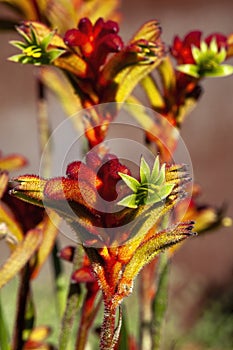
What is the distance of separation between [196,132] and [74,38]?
10.1 feet

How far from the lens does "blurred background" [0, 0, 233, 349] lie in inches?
114

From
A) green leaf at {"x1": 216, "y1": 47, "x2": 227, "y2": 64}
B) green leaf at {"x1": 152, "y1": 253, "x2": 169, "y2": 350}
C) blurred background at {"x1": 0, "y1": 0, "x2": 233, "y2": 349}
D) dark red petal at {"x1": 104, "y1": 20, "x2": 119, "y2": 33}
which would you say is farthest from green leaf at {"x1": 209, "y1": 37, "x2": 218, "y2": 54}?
blurred background at {"x1": 0, "y1": 0, "x2": 233, "y2": 349}

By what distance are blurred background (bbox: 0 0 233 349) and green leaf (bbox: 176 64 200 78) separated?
1.92m

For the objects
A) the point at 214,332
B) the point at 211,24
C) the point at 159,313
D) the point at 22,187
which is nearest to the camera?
the point at 22,187

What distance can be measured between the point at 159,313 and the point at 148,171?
12.0 inches

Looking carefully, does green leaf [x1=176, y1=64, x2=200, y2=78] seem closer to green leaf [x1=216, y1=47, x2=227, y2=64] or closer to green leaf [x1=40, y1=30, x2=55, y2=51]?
green leaf [x1=216, y1=47, x2=227, y2=64]

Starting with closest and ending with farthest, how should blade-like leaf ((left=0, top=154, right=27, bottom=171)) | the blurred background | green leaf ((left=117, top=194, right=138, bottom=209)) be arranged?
green leaf ((left=117, top=194, right=138, bottom=209)), blade-like leaf ((left=0, top=154, right=27, bottom=171)), the blurred background

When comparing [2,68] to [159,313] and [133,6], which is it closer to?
[133,6]

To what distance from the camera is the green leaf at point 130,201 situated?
55 cm

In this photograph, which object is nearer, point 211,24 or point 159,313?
point 159,313

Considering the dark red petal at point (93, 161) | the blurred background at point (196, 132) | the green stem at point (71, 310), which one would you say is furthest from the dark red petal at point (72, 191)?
the blurred background at point (196, 132)

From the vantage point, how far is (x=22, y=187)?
1.81 feet

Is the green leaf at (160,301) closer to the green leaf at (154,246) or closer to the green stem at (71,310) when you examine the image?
the green stem at (71,310)

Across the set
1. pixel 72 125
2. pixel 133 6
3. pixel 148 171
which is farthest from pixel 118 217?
pixel 133 6
